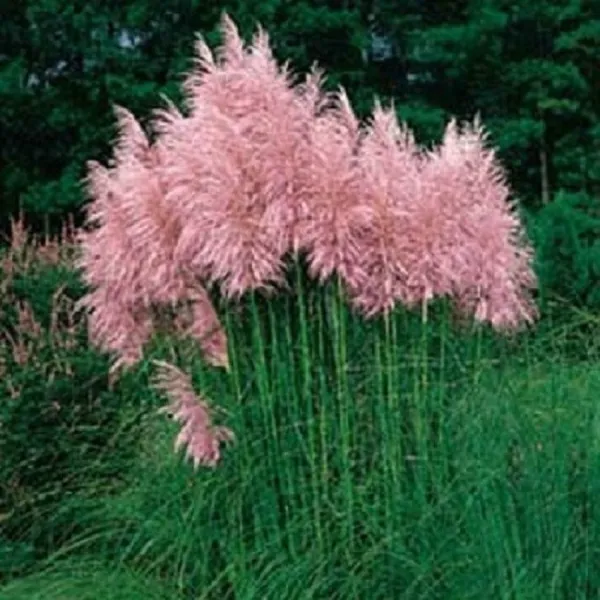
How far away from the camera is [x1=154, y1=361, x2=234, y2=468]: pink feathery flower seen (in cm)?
479

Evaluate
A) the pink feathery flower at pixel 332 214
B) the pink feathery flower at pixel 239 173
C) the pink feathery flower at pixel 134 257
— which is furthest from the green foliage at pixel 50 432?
the pink feathery flower at pixel 332 214

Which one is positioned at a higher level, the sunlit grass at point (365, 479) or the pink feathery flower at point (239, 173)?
the pink feathery flower at point (239, 173)

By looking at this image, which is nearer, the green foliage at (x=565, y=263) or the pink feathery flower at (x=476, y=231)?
the pink feathery flower at (x=476, y=231)

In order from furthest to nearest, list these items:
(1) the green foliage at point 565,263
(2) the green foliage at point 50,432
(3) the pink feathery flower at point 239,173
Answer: (1) the green foliage at point 565,263 → (2) the green foliage at point 50,432 → (3) the pink feathery flower at point 239,173

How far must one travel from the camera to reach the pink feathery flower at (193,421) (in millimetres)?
4789

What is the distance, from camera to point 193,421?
4.85 meters

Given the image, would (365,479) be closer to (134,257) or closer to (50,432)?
(134,257)

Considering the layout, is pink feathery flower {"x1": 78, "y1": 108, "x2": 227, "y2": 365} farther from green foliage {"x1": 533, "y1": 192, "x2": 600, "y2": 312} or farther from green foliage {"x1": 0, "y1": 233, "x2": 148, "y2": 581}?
green foliage {"x1": 533, "y1": 192, "x2": 600, "y2": 312}

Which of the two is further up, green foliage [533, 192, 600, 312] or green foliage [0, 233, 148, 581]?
green foliage [533, 192, 600, 312]

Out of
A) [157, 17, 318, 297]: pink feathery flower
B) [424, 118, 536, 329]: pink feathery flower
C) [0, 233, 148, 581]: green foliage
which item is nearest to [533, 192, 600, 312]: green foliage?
[0, 233, 148, 581]: green foliage

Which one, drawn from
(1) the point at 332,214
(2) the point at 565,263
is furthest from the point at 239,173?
(2) the point at 565,263

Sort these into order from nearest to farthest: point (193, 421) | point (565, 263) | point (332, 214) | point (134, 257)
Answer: point (332, 214) < point (193, 421) < point (134, 257) < point (565, 263)

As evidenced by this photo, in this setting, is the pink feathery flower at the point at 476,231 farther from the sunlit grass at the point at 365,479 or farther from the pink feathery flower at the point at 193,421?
the pink feathery flower at the point at 193,421

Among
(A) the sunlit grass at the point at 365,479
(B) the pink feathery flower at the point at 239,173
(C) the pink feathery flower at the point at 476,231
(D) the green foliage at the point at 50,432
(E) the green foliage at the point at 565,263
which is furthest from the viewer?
(E) the green foliage at the point at 565,263
